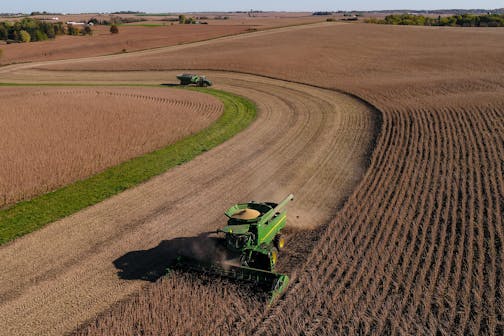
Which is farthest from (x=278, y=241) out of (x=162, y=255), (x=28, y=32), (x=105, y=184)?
(x=28, y=32)

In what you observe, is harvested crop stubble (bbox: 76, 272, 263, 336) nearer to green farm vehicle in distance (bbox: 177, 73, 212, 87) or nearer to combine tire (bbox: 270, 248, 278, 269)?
combine tire (bbox: 270, 248, 278, 269)

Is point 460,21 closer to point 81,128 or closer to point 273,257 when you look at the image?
point 81,128

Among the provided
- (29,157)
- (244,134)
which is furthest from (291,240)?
(29,157)

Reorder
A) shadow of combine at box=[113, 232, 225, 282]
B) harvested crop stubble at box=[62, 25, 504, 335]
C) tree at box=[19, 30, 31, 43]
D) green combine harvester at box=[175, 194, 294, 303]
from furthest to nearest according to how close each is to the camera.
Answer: tree at box=[19, 30, 31, 43], shadow of combine at box=[113, 232, 225, 282], green combine harvester at box=[175, 194, 294, 303], harvested crop stubble at box=[62, 25, 504, 335]

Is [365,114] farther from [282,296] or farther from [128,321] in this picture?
[128,321]

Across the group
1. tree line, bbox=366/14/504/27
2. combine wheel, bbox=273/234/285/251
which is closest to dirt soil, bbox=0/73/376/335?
combine wheel, bbox=273/234/285/251

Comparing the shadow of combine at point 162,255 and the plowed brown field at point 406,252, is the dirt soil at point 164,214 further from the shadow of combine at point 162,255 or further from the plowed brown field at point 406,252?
the plowed brown field at point 406,252
